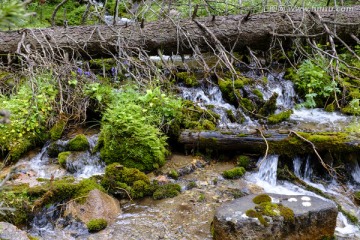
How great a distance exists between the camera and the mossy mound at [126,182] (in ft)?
17.5

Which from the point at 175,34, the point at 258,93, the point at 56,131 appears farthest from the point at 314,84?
the point at 56,131

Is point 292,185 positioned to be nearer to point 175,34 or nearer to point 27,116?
point 27,116

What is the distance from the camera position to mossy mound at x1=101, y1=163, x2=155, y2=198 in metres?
5.33

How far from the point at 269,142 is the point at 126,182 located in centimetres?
238

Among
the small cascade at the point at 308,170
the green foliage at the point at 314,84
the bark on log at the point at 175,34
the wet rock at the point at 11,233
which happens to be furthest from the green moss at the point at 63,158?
the green foliage at the point at 314,84

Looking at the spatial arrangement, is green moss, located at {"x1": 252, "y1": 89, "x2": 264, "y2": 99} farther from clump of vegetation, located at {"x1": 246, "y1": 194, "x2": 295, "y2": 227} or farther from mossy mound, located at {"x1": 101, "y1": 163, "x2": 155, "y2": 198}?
clump of vegetation, located at {"x1": 246, "y1": 194, "x2": 295, "y2": 227}

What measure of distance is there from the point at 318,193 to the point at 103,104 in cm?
399

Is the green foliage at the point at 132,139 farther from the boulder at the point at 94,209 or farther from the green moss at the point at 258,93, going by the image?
the green moss at the point at 258,93

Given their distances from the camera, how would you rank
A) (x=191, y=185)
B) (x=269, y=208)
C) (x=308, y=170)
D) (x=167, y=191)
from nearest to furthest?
1. (x=269, y=208)
2. (x=167, y=191)
3. (x=191, y=185)
4. (x=308, y=170)

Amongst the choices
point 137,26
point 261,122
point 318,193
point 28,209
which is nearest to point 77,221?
point 28,209

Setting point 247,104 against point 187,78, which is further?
point 187,78

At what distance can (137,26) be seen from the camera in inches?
352

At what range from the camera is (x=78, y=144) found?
20.8 ft

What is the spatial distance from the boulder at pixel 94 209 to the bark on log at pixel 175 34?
407cm
